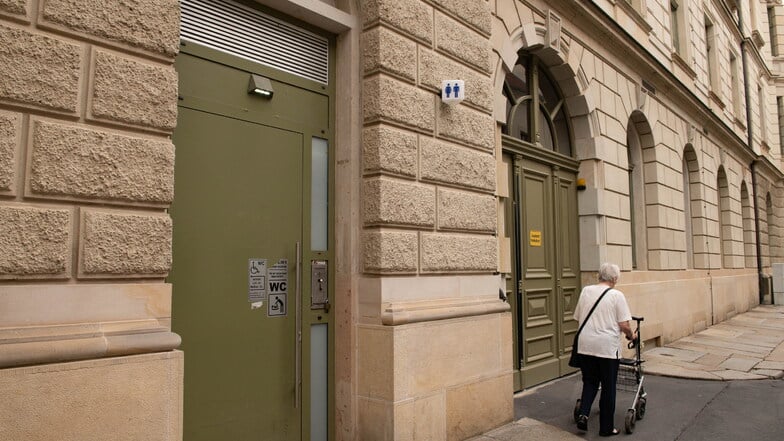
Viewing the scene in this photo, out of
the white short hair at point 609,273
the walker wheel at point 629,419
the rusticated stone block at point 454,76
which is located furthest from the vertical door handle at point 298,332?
the walker wheel at point 629,419

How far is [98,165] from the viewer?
3.12m

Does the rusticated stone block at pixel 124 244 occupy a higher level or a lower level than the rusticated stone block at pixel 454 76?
lower

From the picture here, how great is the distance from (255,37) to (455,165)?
2.13 m

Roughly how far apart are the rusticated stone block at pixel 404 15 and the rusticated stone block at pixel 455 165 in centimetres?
97

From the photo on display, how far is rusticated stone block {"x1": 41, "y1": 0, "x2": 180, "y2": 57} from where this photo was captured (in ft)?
10.0

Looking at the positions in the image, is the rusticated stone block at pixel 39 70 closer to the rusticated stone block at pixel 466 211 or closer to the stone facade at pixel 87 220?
the stone facade at pixel 87 220

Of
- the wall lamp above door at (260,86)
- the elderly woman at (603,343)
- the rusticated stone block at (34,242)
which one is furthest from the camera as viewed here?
the elderly woman at (603,343)

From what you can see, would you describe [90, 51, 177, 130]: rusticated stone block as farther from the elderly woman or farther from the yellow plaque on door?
the yellow plaque on door

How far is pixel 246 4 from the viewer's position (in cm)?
438

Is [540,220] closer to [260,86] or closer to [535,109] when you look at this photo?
[535,109]

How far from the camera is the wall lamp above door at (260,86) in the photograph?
4.31 meters

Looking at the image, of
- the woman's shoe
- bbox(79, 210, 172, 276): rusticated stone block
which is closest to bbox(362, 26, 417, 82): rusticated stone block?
bbox(79, 210, 172, 276): rusticated stone block

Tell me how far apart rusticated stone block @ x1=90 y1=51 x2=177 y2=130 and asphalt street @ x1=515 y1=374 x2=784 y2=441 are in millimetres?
4716

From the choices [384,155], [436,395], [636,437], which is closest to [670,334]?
[636,437]
